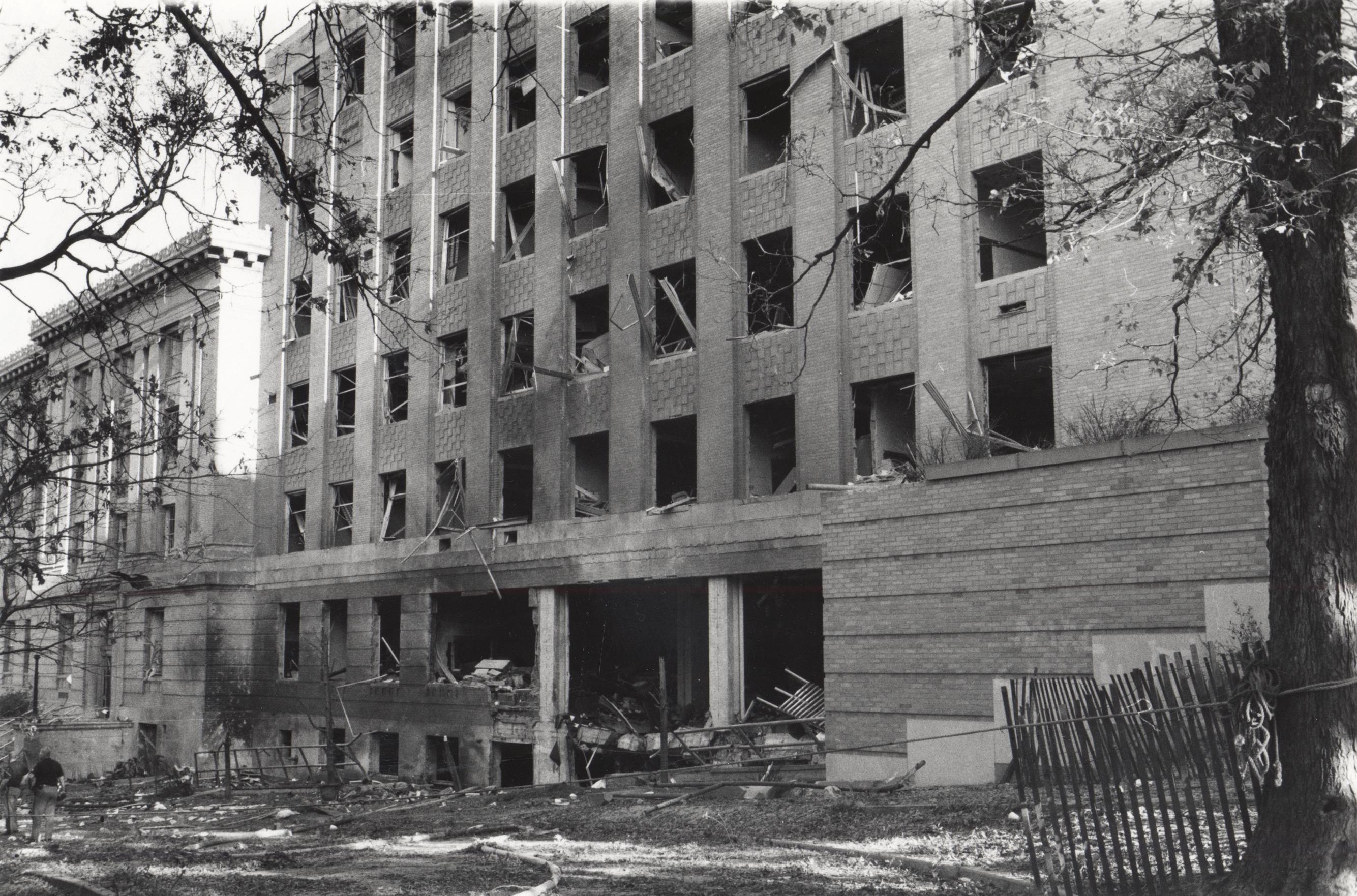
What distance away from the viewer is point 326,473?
122ft

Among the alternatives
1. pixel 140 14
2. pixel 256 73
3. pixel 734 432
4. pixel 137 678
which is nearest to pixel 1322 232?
pixel 256 73

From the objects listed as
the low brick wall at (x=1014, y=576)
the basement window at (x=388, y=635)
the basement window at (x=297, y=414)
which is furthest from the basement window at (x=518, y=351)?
the low brick wall at (x=1014, y=576)

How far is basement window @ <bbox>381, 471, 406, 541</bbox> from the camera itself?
34.8m

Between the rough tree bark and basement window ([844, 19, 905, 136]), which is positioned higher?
basement window ([844, 19, 905, 136])

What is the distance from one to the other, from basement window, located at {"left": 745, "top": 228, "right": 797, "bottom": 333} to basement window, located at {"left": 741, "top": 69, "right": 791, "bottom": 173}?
161 centimetres

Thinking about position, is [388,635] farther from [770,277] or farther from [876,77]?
[876,77]

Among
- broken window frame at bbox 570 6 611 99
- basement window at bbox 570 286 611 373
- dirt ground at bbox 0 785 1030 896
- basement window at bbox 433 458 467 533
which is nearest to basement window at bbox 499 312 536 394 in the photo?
basement window at bbox 570 286 611 373

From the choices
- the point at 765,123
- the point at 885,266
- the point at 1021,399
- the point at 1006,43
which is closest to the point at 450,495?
the point at 765,123

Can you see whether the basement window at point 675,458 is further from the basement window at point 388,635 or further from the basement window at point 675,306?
the basement window at point 388,635

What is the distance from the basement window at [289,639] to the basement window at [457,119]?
14.4 metres

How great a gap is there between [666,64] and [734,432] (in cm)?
852

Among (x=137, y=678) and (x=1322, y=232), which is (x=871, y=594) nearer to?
(x=1322, y=232)

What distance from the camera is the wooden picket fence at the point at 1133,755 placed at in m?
8.48

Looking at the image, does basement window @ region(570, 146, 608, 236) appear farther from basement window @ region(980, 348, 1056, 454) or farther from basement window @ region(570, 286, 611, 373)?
basement window @ region(980, 348, 1056, 454)
